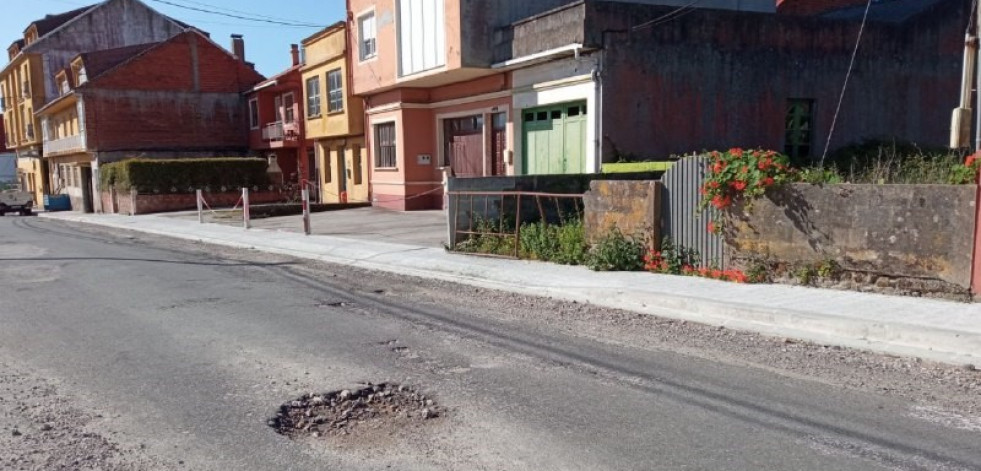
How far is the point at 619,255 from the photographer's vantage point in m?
10.7

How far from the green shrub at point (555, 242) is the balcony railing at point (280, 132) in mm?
25141

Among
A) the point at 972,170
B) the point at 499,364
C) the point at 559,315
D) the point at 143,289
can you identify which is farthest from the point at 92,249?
the point at 972,170

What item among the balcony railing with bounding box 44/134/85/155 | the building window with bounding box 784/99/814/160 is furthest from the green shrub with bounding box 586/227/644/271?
the balcony railing with bounding box 44/134/85/155

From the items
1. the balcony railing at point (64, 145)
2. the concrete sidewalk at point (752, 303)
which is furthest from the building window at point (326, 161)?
the concrete sidewalk at point (752, 303)

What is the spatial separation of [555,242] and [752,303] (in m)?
4.62

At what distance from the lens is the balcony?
116 feet

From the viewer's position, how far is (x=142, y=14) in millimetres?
52500

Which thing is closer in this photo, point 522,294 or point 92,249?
point 522,294

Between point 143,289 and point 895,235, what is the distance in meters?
9.78

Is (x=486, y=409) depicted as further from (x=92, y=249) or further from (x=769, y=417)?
(x=92, y=249)

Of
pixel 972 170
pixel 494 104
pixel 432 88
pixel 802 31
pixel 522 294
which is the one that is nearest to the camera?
pixel 972 170

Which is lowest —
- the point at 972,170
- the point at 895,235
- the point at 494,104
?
the point at 895,235

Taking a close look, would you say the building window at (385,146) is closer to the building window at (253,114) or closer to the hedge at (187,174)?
the hedge at (187,174)

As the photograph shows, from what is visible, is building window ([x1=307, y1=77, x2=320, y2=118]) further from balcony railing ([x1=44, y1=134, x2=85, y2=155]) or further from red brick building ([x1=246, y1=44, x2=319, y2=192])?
balcony railing ([x1=44, y1=134, x2=85, y2=155])
